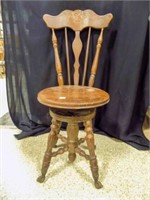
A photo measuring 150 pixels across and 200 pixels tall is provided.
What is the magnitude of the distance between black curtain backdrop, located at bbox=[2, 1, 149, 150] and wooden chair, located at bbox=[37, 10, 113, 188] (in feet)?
0.43

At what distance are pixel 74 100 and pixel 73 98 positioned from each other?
0.03 meters

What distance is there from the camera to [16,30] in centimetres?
152

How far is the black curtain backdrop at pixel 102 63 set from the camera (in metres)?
1.39

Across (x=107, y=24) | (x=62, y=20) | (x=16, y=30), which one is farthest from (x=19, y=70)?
(x=107, y=24)

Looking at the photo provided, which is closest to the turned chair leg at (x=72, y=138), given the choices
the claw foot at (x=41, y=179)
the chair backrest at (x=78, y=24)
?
the claw foot at (x=41, y=179)

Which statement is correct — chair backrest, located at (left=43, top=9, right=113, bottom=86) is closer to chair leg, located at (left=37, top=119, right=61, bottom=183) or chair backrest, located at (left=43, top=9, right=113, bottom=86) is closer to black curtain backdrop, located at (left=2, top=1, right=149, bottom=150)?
black curtain backdrop, located at (left=2, top=1, right=149, bottom=150)

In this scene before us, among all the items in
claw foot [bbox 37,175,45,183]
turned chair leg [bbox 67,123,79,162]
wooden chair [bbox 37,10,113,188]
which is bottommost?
claw foot [bbox 37,175,45,183]

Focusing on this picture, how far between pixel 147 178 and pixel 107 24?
0.96 metres

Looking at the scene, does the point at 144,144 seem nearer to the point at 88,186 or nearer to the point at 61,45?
the point at 88,186

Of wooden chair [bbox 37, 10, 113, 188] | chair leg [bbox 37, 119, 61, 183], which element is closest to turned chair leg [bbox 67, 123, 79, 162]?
wooden chair [bbox 37, 10, 113, 188]

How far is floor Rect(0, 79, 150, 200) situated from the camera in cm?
109

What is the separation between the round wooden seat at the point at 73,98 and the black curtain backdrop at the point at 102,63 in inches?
15.1

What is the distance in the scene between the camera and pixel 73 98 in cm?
107

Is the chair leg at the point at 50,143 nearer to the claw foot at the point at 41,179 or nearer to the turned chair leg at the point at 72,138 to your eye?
the claw foot at the point at 41,179
